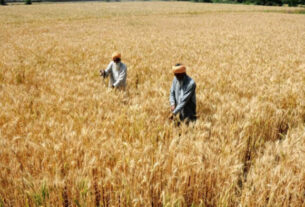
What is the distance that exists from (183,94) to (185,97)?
142 millimetres

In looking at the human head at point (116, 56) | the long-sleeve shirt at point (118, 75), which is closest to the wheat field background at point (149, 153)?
the long-sleeve shirt at point (118, 75)

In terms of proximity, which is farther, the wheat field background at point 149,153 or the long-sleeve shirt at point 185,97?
the long-sleeve shirt at point 185,97

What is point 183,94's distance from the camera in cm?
395

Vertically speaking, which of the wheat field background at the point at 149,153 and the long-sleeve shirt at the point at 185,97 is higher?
the long-sleeve shirt at the point at 185,97

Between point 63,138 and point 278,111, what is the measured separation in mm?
3574

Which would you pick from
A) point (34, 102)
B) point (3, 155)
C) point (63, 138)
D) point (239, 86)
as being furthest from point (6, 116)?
point (239, 86)

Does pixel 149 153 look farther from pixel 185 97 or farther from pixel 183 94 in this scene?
pixel 183 94

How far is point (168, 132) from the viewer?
3.56 metres

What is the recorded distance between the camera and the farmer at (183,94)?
3803 millimetres

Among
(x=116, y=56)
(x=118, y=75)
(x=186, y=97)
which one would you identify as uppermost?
(x=116, y=56)

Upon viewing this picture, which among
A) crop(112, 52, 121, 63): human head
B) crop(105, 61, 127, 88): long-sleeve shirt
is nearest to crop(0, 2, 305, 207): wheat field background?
crop(105, 61, 127, 88): long-sleeve shirt

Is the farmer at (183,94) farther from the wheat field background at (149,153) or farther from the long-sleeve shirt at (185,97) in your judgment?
the wheat field background at (149,153)

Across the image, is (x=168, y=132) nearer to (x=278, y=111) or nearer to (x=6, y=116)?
(x=278, y=111)

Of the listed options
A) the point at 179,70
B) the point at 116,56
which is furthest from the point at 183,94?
the point at 116,56
